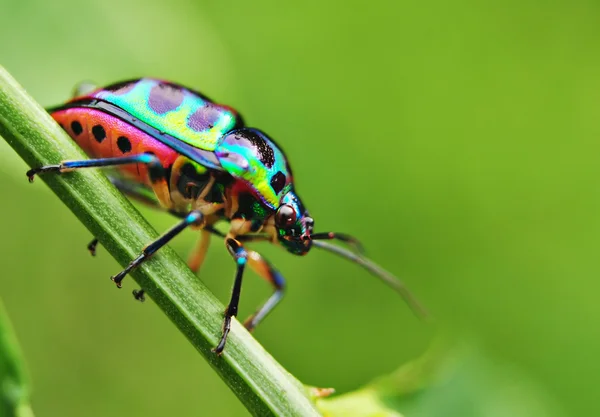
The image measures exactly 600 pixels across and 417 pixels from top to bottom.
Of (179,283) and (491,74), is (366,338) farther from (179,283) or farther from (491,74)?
(179,283)

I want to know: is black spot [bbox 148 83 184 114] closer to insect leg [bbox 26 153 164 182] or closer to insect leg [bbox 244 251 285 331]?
insect leg [bbox 26 153 164 182]

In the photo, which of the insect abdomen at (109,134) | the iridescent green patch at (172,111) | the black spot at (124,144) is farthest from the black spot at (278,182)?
the black spot at (124,144)

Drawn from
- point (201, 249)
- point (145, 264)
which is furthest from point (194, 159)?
point (145, 264)

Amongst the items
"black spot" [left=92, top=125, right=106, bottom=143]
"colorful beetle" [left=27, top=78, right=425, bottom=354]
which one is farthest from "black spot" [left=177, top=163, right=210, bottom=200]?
"black spot" [left=92, top=125, right=106, bottom=143]

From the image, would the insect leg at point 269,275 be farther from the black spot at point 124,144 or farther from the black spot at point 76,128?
the black spot at point 76,128

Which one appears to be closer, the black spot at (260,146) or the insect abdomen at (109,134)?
the insect abdomen at (109,134)

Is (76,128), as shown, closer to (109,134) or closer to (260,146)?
(109,134)
